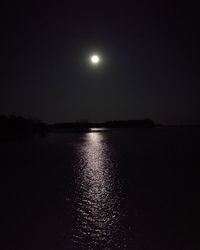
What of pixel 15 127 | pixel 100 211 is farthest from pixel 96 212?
pixel 15 127

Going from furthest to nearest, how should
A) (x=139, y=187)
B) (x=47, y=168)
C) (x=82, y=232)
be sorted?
(x=47, y=168), (x=139, y=187), (x=82, y=232)

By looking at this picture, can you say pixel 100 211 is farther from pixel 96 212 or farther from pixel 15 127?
pixel 15 127

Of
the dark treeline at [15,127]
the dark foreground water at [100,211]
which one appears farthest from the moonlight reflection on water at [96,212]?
the dark treeline at [15,127]

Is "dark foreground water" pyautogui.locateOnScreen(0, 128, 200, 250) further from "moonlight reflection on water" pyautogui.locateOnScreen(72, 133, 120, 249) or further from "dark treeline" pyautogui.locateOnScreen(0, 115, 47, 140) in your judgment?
"dark treeline" pyautogui.locateOnScreen(0, 115, 47, 140)

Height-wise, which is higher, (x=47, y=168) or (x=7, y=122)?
(x=7, y=122)

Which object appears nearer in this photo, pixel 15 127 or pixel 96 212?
pixel 96 212

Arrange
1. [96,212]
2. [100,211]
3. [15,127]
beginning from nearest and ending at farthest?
[96,212]
[100,211]
[15,127]

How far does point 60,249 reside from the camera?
782 cm

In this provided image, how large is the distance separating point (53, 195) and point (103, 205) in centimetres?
375

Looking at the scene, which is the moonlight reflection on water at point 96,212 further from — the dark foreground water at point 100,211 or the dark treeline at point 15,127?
the dark treeline at point 15,127

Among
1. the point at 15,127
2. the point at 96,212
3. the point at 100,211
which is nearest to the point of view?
the point at 96,212

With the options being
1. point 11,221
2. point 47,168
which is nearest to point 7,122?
point 47,168

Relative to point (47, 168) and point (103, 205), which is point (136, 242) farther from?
point (47, 168)

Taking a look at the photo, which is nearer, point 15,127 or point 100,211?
point 100,211
